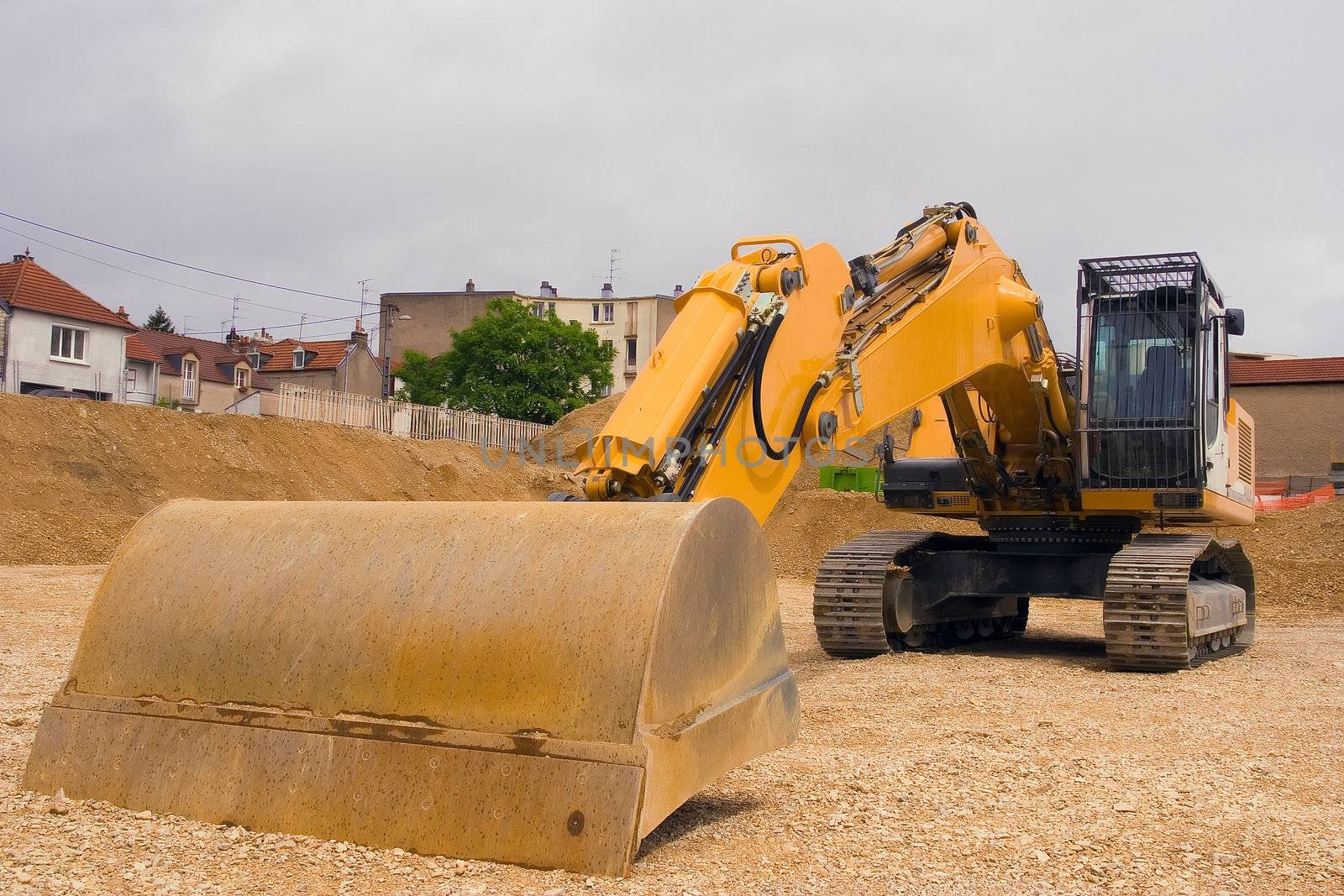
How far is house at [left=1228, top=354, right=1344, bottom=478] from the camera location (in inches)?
1487

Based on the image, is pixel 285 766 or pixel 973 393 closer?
pixel 285 766

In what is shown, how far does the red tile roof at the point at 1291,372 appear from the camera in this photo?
3809cm

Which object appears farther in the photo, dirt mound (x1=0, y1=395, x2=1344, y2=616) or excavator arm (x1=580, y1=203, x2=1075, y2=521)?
dirt mound (x1=0, y1=395, x2=1344, y2=616)

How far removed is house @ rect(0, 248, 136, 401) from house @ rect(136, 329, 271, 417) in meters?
8.34

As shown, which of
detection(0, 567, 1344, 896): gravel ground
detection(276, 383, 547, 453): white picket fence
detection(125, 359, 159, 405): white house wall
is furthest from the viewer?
detection(125, 359, 159, 405): white house wall

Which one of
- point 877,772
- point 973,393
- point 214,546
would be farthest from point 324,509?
point 973,393

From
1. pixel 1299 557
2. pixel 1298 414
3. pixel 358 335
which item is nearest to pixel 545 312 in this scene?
pixel 358 335

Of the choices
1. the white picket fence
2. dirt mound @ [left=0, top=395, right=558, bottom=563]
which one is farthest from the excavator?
the white picket fence

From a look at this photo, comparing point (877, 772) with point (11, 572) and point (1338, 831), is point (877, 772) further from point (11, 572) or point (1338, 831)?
point (11, 572)

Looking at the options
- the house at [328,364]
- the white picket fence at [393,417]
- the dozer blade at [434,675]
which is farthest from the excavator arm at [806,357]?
the house at [328,364]

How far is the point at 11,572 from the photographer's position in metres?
16.5

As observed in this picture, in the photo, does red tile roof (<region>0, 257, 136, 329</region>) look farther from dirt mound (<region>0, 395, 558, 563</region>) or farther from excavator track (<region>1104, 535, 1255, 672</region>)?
excavator track (<region>1104, 535, 1255, 672</region>)

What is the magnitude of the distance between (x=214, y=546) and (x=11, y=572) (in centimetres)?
1383

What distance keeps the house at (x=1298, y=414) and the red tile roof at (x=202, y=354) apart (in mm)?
40782
